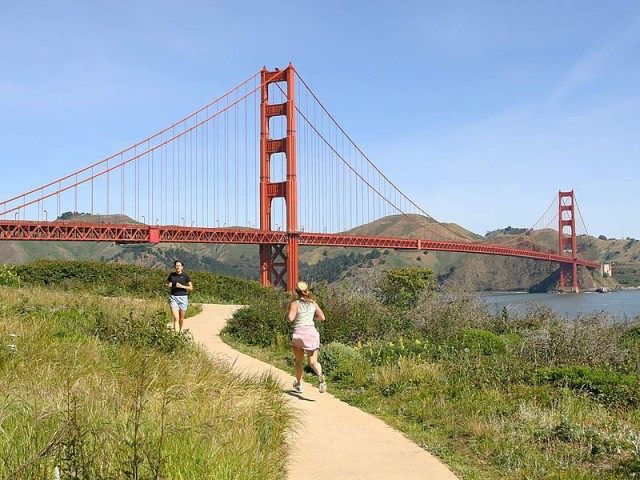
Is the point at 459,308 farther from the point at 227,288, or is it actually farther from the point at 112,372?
the point at 227,288

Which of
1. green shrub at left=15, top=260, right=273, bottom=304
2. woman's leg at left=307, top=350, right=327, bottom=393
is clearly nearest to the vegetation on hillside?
woman's leg at left=307, top=350, right=327, bottom=393

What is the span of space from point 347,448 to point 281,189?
32.7 meters

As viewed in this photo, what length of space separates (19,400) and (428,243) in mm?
42149

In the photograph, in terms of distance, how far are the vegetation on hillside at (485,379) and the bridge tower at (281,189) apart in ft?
73.5

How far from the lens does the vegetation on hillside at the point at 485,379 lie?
216 inches

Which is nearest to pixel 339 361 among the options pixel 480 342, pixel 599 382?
pixel 480 342

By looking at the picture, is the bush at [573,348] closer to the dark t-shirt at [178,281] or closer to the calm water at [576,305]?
the calm water at [576,305]

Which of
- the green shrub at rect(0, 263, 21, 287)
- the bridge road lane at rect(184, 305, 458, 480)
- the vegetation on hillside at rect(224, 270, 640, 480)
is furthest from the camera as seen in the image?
the green shrub at rect(0, 263, 21, 287)

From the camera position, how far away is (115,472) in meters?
3.64

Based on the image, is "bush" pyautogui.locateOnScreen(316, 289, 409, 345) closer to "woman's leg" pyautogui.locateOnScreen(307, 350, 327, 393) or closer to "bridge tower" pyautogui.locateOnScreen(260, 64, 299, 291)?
"woman's leg" pyautogui.locateOnScreen(307, 350, 327, 393)

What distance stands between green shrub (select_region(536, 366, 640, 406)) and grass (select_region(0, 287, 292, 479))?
12.8 ft

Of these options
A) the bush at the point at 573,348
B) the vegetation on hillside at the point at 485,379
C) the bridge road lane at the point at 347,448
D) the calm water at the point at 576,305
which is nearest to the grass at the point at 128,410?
the bridge road lane at the point at 347,448

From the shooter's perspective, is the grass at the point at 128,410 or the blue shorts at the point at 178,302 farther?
the blue shorts at the point at 178,302

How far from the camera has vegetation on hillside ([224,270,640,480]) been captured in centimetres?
548
